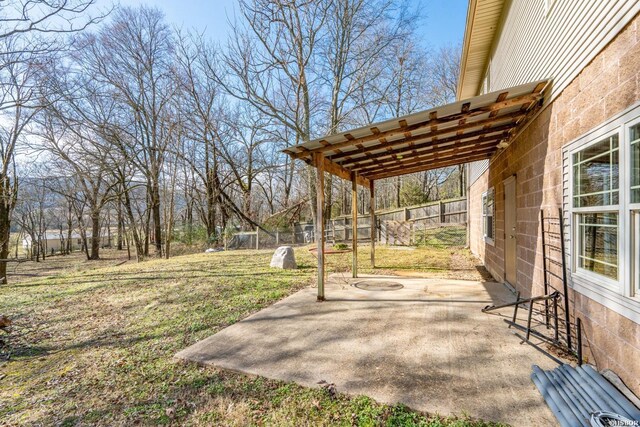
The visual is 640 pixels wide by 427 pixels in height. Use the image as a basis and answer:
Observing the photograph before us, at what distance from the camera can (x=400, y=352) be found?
2.90 metres

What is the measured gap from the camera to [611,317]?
7.07 ft

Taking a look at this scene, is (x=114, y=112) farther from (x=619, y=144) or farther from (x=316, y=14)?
(x=619, y=144)

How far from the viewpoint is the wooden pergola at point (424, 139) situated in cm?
354

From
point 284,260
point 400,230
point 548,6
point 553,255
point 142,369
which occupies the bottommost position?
point 142,369

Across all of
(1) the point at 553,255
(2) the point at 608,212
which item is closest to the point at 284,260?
(1) the point at 553,255

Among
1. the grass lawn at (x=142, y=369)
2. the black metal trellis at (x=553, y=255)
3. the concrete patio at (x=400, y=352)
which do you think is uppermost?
the black metal trellis at (x=553, y=255)

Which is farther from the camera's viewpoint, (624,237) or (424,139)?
(424,139)

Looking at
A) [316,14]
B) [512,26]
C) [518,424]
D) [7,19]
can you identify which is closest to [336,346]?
[518,424]

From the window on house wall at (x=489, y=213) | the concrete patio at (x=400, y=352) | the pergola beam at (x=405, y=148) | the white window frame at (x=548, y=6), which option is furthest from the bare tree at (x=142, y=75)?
the white window frame at (x=548, y=6)

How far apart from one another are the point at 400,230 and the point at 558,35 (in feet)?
33.7

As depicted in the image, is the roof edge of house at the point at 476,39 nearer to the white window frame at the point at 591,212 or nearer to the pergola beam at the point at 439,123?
the pergola beam at the point at 439,123

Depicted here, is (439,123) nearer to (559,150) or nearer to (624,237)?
(559,150)

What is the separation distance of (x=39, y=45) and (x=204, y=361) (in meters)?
7.81

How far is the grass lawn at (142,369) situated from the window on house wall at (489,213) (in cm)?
422
